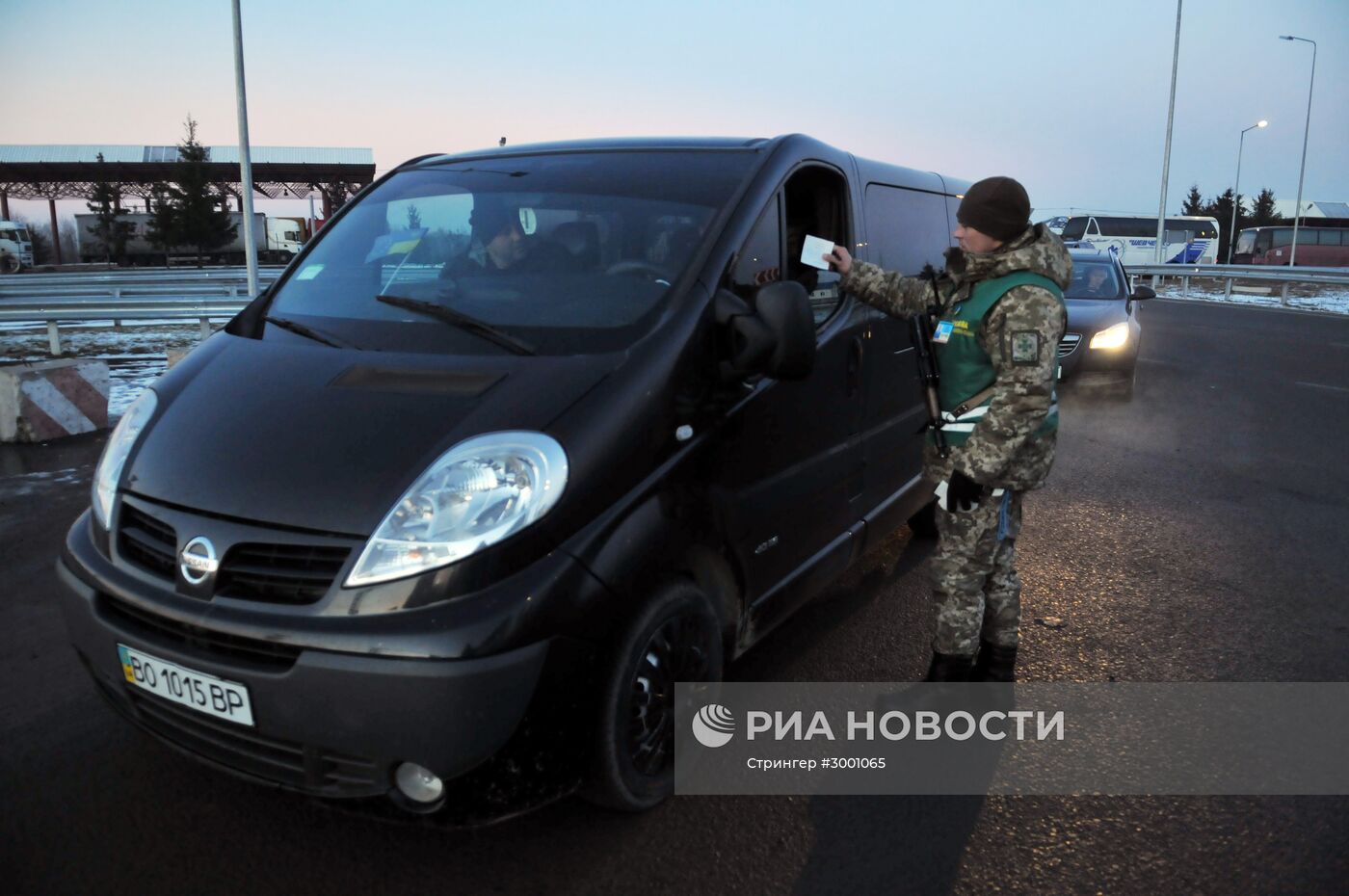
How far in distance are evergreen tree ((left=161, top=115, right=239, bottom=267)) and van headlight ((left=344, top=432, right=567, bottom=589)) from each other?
174 feet

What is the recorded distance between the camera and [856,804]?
8.95 ft

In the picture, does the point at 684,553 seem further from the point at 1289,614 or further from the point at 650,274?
the point at 1289,614

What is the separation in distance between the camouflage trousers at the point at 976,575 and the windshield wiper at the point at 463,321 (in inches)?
61.5

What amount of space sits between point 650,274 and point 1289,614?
3.31 meters

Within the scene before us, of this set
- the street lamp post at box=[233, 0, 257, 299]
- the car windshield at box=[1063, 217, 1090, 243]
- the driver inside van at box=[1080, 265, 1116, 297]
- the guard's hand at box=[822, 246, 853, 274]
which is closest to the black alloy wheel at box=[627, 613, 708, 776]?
the guard's hand at box=[822, 246, 853, 274]

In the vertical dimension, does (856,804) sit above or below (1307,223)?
below

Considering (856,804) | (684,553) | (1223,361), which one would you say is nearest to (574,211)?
(684,553)

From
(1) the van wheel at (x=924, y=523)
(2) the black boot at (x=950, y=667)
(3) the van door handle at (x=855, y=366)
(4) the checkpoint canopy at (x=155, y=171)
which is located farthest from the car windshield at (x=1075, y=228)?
(2) the black boot at (x=950, y=667)

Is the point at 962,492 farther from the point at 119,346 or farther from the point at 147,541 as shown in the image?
the point at 119,346

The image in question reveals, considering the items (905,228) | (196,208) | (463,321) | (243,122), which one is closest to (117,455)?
(463,321)

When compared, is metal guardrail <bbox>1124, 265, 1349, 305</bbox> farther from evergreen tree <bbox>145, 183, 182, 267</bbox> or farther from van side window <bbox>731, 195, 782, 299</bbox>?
evergreen tree <bbox>145, 183, 182, 267</bbox>

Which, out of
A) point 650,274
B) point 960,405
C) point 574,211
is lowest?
point 960,405

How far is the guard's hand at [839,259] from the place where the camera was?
3.29 meters

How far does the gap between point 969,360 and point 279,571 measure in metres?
2.16
